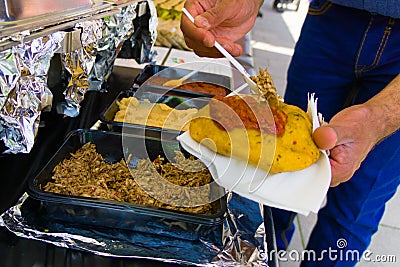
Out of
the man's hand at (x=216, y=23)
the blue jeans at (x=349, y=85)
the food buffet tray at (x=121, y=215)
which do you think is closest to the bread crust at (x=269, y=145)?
the food buffet tray at (x=121, y=215)

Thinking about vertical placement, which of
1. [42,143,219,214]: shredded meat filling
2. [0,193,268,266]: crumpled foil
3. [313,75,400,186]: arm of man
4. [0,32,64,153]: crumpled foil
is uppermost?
[0,32,64,153]: crumpled foil

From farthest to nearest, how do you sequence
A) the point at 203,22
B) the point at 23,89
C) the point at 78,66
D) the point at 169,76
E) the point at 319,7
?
the point at 169,76 < the point at 319,7 < the point at 78,66 < the point at 203,22 < the point at 23,89

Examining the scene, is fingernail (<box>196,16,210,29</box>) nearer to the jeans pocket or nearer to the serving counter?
the serving counter

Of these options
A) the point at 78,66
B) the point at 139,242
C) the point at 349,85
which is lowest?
the point at 139,242

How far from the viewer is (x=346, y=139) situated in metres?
0.61

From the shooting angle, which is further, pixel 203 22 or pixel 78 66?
pixel 78 66

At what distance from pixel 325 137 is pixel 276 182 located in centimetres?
9

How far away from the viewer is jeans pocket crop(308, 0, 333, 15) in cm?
103

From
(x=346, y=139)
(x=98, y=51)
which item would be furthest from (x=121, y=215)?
(x=98, y=51)

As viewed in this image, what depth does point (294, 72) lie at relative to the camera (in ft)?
3.76

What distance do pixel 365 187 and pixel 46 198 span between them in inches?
29.2

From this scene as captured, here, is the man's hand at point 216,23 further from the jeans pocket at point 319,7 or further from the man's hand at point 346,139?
the man's hand at point 346,139

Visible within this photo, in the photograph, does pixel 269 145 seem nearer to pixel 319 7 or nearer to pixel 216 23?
pixel 216 23

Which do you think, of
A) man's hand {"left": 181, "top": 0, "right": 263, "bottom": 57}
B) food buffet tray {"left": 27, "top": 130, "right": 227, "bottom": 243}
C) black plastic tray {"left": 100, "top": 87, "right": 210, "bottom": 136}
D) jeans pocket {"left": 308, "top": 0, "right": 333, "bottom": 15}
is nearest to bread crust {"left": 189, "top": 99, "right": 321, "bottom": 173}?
food buffet tray {"left": 27, "top": 130, "right": 227, "bottom": 243}
